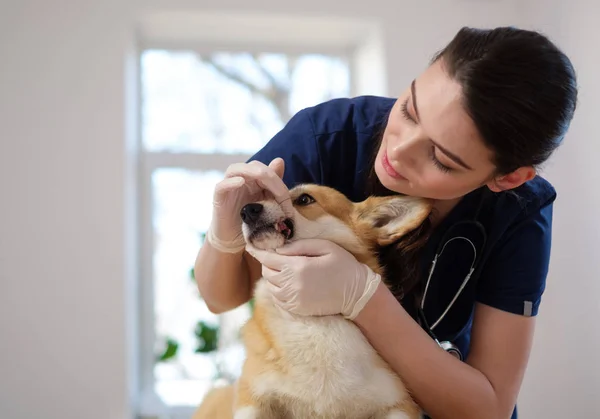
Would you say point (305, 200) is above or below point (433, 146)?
below

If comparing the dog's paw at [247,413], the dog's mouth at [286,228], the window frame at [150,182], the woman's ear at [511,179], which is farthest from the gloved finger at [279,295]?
the window frame at [150,182]

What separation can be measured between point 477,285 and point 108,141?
1.95 meters

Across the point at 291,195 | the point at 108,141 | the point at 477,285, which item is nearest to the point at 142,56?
the point at 108,141

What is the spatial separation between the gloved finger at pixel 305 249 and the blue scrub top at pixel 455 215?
0.21 metres

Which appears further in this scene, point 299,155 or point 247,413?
point 299,155

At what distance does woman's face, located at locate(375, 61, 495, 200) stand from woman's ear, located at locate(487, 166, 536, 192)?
0.09 feet

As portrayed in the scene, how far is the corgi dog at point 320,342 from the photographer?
3.63ft

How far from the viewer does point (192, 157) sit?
312cm

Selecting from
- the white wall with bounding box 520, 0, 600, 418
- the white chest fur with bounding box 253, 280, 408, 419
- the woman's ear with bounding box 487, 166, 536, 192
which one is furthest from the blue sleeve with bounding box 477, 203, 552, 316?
the white wall with bounding box 520, 0, 600, 418

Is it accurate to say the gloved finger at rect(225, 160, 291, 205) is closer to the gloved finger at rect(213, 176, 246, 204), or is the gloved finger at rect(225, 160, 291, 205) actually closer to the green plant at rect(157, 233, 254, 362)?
the gloved finger at rect(213, 176, 246, 204)

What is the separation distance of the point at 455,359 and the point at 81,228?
77.8 inches

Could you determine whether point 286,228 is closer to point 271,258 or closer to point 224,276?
point 271,258

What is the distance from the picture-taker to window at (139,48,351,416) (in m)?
3.01

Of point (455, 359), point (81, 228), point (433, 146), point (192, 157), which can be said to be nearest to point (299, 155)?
point (433, 146)
